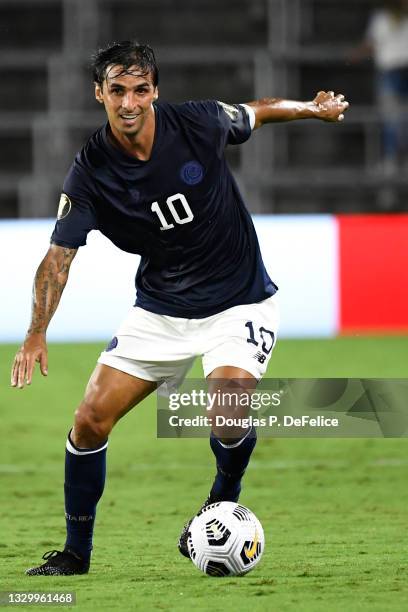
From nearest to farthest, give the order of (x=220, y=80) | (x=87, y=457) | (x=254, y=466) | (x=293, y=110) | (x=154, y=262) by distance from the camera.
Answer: (x=87, y=457) < (x=154, y=262) < (x=293, y=110) < (x=254, y=466) < (x=220, y=80)

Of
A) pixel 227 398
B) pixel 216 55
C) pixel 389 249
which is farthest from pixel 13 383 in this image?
pixel 216 55

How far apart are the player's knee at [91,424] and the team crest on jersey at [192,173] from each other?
0.98m

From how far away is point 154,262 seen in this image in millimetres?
5574

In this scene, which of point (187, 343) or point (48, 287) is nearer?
point (48, 287)

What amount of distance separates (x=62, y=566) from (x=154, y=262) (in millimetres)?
1286

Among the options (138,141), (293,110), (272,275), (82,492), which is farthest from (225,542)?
(272,275)

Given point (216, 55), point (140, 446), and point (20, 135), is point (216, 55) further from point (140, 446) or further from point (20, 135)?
point (140, 446)

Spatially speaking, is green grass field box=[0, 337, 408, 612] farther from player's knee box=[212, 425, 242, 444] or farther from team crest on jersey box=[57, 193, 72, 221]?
team crest on jersey box=[57, 193, 72, 221]

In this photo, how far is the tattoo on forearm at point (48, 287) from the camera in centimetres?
523

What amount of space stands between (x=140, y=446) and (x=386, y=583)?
4.08 meters

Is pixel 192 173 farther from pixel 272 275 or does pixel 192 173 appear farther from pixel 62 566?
pixel 272 275

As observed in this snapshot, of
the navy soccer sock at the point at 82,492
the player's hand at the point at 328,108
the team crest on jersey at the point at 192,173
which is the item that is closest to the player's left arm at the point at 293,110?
the player's hand at the point at 328,108

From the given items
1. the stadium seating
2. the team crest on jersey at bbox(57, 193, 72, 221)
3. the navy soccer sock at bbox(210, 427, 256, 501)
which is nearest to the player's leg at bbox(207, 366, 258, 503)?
the navy soccer sock at bbox(210, 427, 256, 501)
